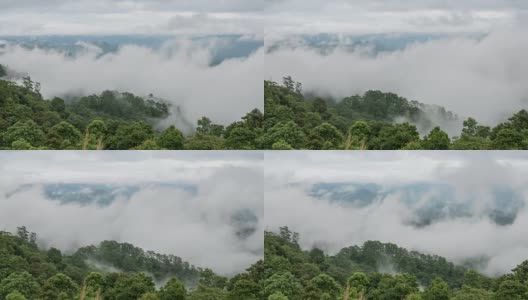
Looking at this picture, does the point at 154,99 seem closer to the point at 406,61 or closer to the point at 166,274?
the point at 166,274

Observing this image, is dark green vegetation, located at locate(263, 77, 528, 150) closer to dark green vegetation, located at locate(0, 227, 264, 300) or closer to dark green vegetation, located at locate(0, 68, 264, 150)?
dark green vegetation, located at locate(0, 68, 264, 150)

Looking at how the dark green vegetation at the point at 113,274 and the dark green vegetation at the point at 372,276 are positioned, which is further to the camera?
the dark green vegetation at the point at 113,274

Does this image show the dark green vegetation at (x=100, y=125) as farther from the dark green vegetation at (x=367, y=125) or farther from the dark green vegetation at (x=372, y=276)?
the dark green vegetation at (x=372, y=276)

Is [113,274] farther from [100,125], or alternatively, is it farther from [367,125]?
[367,125]

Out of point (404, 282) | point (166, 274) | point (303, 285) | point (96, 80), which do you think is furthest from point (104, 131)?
point (404, 282)

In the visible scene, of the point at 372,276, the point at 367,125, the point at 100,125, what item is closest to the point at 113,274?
the point at 100,125

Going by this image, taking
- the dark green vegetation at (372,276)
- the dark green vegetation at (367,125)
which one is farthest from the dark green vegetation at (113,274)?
the dark green vegetation at (367,125)
